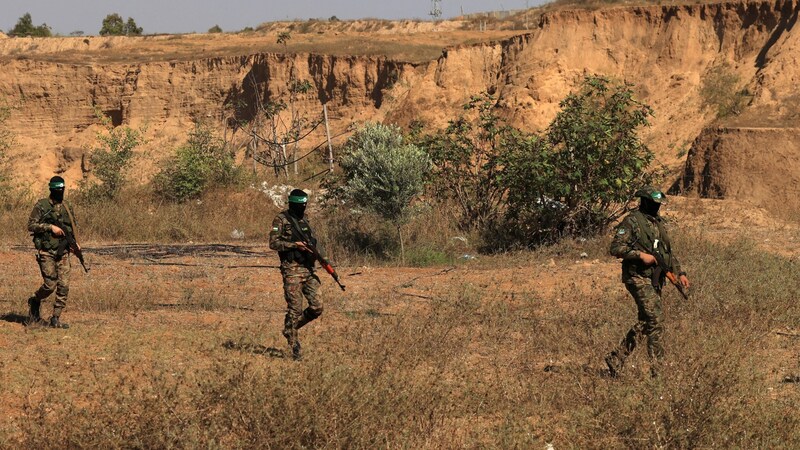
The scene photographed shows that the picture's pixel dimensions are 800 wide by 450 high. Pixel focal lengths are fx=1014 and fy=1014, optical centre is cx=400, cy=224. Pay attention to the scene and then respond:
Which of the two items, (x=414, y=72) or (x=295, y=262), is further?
(x=414, y=72)

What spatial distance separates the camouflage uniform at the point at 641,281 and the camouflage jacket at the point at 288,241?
101 inches

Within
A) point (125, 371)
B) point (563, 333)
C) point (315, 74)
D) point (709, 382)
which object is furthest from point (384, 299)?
point (315, 74)

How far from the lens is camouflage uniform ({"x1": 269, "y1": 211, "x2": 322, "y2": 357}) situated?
860 cm

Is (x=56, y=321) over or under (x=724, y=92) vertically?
under

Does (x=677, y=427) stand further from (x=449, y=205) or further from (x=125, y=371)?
(x=449, y=205)

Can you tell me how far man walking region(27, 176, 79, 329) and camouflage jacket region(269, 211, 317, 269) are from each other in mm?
2390

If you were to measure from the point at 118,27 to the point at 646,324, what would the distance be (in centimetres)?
5665

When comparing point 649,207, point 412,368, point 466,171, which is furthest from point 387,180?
point 412,368

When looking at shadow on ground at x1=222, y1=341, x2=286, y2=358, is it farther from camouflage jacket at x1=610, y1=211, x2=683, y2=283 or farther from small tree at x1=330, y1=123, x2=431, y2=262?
small tree at x1=330, y1=123, x2=431, y2=262

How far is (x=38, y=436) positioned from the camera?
6.08 metres

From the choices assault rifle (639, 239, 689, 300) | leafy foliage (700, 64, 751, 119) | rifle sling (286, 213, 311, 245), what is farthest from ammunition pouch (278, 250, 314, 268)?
leafy foliage (700, 64, 751, 119)

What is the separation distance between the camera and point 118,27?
197 feet

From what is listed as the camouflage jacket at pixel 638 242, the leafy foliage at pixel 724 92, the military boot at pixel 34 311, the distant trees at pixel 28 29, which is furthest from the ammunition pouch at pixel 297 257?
the distant trees at pixel 28 29

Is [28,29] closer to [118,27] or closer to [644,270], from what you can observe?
[118,27]
